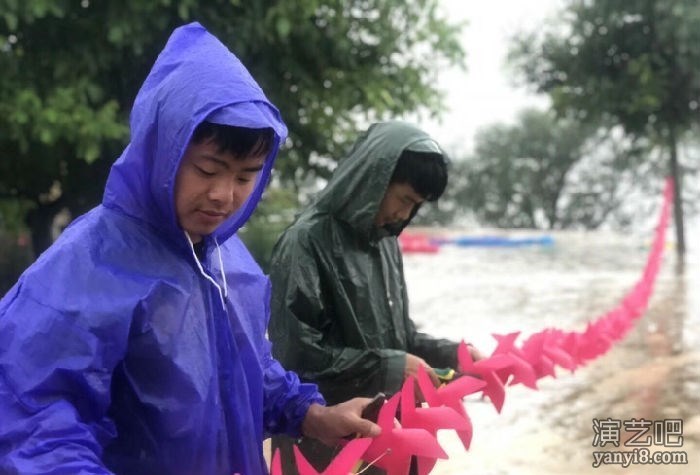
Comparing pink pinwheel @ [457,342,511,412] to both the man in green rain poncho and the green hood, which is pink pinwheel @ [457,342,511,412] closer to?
the man in green rain poncho

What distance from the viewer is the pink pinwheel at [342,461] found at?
158 centimetres

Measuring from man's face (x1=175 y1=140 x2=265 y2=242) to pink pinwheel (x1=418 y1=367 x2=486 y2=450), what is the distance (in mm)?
863

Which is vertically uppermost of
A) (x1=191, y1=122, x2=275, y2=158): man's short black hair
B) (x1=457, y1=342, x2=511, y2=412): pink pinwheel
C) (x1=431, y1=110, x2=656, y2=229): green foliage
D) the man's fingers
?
(x1=191, y1=122, x2=275, y2=158): man's short black hair

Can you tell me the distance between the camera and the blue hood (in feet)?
4.51

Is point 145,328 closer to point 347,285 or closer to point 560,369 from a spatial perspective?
point 347,285

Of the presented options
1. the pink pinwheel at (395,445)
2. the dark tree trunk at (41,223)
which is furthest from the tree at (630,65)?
the pink pinwheel at (395,445)

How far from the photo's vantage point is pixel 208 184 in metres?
1.44

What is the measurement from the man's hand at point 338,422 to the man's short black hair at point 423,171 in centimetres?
84

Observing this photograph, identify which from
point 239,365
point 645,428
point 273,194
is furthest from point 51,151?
point 239,365

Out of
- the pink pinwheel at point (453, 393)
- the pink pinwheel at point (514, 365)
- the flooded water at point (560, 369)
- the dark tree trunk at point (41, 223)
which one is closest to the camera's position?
the pink pinwheel at point (453, 393)

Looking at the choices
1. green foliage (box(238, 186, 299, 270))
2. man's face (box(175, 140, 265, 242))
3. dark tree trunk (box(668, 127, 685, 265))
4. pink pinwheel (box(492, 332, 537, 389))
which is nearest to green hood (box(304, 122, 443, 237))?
pink pinwheel (box(492, 332, 537, 389))

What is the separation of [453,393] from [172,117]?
1.12 metres

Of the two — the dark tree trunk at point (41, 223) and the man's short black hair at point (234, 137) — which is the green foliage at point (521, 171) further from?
the man's short black hair at point (234, 137)

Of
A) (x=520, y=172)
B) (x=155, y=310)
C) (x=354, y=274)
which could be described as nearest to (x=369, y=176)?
(x=354, y=274)
